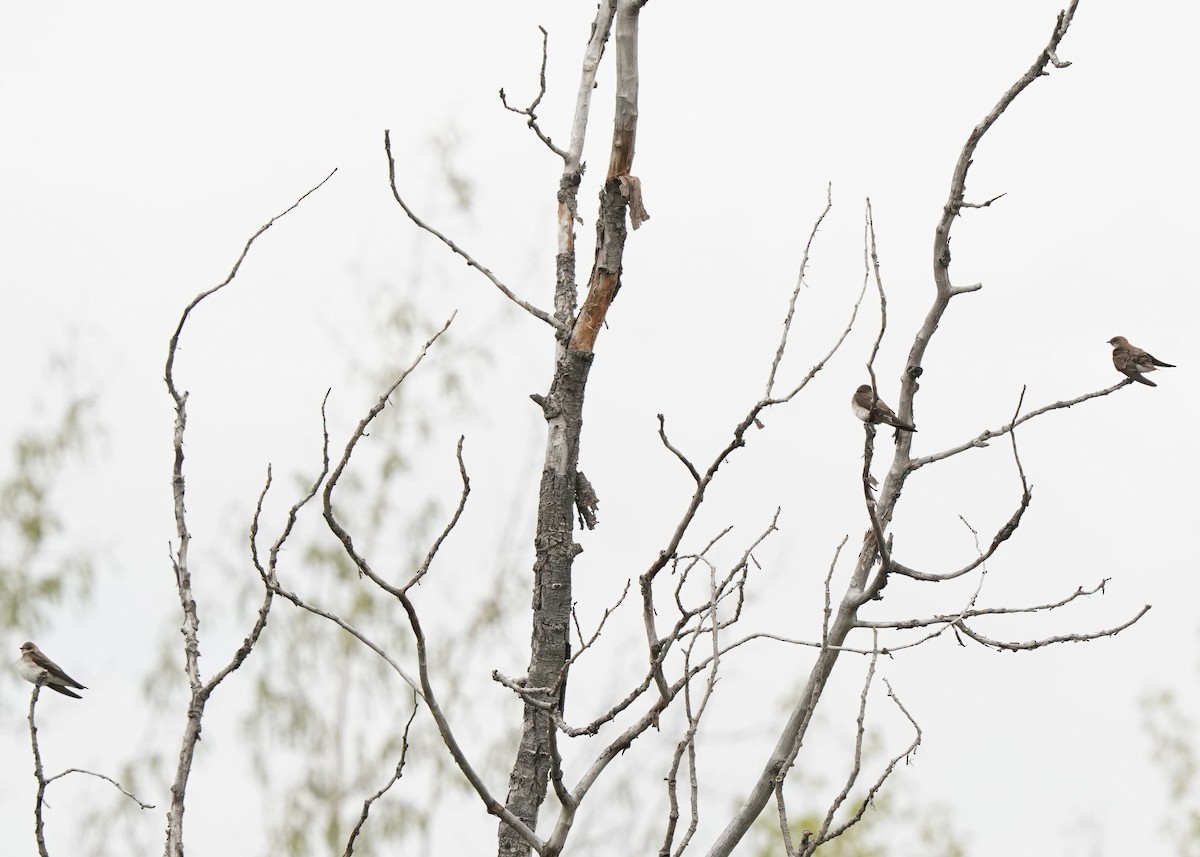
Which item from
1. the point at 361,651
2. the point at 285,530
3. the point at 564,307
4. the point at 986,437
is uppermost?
the point at 361,651

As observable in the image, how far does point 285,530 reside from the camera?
2541 millimetres

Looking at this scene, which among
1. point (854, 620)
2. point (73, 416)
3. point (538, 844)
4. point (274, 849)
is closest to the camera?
point (538, 844)

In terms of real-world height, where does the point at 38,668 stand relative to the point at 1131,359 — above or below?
below

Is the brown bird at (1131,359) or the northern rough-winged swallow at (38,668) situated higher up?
the brown bird at (1131,359)

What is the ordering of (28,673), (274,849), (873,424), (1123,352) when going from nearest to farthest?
1. (873,424)
2. (28,673)
3. (1123,352)
4. (274,849)

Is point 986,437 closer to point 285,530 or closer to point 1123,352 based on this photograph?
point 285,530

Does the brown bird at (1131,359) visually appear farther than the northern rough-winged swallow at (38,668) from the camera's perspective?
Yes

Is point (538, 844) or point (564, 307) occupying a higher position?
point (564, 307)

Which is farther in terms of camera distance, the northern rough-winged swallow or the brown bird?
the brown bird

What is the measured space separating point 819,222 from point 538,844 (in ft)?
5.33

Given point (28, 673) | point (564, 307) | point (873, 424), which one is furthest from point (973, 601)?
point (28, 673)

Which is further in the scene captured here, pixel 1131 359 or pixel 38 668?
pixel 1131 359

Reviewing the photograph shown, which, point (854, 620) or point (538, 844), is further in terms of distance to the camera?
point (854, 620)

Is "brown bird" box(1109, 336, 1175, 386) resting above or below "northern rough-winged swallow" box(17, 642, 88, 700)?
above
